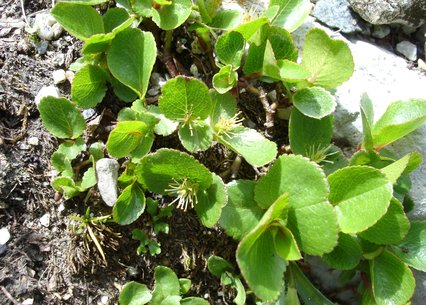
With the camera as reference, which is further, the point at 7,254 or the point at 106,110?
the point at 106,110

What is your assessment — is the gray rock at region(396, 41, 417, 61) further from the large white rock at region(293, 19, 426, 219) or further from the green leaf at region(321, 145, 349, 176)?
the green leaf at region(321, 145, 349, 176)

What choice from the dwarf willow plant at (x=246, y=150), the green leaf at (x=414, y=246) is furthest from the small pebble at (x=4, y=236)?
the green leaf at (x=414, y=246)

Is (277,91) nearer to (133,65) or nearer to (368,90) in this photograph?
(368,90)

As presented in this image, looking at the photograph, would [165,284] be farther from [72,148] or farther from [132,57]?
[132,57]

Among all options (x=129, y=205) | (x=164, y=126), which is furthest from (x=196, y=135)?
(x=129, y=205)

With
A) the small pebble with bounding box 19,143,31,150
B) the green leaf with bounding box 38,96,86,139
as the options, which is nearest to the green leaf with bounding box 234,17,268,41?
the green leaf with bounding box 38,96,86,139

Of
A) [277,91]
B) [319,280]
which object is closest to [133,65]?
[277,91]
